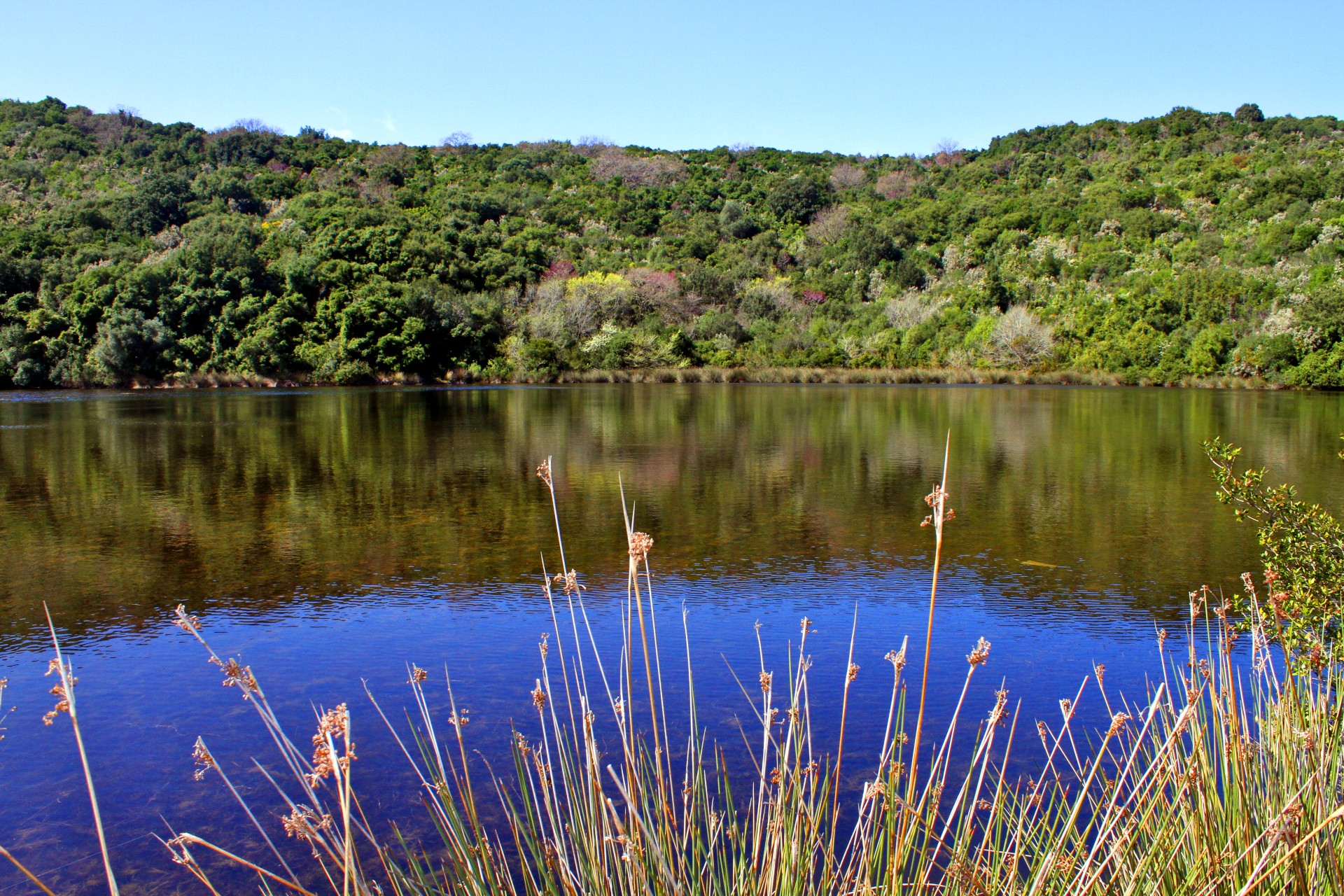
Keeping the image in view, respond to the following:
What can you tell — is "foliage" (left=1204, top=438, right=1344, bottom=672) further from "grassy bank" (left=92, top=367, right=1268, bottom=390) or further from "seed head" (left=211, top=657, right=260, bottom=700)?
"grassy bank" (left=92, top=367, right=1268, bottom=390)

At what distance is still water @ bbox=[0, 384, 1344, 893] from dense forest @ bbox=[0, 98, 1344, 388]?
991 inches

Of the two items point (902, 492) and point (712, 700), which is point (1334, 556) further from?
point (902, 492)

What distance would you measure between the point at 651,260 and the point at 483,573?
49746mm

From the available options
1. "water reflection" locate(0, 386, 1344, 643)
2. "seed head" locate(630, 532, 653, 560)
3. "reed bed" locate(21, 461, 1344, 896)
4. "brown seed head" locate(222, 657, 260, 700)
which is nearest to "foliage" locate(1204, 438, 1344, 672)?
"reed bed" locate(21, 461, 1344, 896)

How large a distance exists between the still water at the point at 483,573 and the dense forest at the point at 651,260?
82.6 ft

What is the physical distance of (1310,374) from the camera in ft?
111

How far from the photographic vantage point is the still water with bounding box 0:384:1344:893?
11.9 feet

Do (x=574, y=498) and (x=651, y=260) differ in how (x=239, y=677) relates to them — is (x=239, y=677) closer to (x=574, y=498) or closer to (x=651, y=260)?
(x=574, y=498)

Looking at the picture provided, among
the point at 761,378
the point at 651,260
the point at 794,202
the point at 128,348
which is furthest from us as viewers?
the point at 794,202

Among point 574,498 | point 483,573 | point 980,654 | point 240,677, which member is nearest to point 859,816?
point 980,654

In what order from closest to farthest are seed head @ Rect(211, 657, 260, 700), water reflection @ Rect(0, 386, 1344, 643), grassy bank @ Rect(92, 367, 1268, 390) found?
seed head @ Rect(211, 657, 260, 700) → water reflection @ Rect(0, 386, 1344, 643) → grassy bank @ Rect(92, 367, 1268, 390)

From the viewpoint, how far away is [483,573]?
6230 millimetres

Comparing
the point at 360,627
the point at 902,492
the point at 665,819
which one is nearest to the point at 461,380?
the point at 902,492

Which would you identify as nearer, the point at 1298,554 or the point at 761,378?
the point at 1298,554
